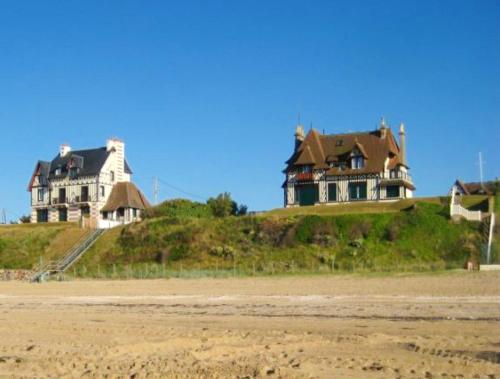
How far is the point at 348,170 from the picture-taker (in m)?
52.1

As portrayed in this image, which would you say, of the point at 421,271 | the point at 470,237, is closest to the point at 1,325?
the point at 421,271

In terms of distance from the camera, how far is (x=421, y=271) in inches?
1184

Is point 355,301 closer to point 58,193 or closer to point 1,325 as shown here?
point 1,325

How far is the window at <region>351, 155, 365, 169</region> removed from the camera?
170 ft

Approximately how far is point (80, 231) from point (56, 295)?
22.1m

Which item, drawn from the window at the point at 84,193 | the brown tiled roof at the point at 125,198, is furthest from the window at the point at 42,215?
the brown tiled roof at the point at 125,198

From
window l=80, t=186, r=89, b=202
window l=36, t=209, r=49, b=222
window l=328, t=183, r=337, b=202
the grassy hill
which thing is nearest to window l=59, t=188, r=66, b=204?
window l=36, t=209, r=49, b=222

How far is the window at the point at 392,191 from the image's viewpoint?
5066cm

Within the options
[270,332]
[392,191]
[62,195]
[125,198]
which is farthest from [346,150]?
[270,332]

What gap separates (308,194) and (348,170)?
147 inches

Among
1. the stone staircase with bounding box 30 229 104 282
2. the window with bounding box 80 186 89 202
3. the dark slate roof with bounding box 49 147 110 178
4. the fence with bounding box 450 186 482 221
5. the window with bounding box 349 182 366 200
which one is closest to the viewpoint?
the fence with bounding box 450 186 482 221

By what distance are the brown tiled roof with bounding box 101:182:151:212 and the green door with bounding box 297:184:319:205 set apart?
1467cm

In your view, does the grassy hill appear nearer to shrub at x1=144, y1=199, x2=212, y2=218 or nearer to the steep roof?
shrub at x1=144, y1=199, x2=212, y2=218

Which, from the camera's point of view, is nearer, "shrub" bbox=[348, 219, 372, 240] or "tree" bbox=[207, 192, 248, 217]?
"shrub" bbox=[348, 219, 372, 240]
